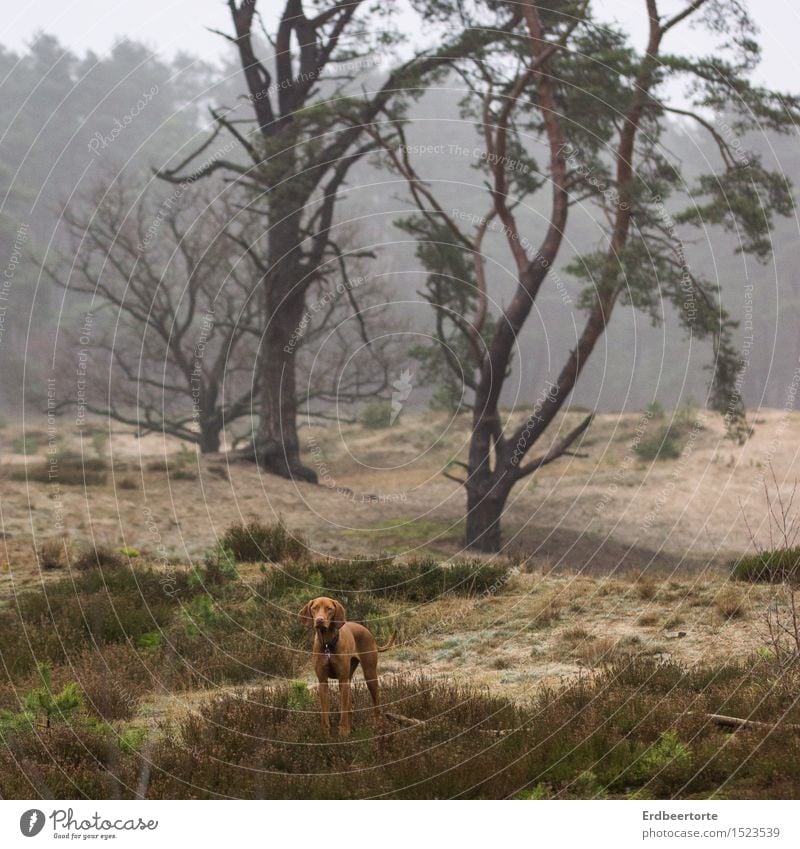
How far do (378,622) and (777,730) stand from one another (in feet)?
17.4

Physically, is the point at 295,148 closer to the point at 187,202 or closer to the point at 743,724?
the point at 187,202

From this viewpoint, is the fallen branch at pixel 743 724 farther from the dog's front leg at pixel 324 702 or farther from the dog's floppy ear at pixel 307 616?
the dog's floppy ear at pixel 307 616

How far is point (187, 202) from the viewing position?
870 inches

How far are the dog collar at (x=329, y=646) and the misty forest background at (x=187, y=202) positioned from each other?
452 inches

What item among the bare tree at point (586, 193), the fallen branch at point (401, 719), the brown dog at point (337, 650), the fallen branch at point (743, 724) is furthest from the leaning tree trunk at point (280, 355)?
the fallen branch at point (743, 724)

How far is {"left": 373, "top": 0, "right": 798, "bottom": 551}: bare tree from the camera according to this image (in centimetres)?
1565

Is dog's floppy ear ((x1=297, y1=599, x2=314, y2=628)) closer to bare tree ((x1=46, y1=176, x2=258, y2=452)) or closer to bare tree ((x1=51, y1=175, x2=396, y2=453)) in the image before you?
bare tree ((x1=51, y1=175, x2=396, y2=453))

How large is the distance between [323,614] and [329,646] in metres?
0.38

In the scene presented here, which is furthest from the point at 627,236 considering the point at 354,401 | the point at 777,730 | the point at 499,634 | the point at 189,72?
the point at 189,72

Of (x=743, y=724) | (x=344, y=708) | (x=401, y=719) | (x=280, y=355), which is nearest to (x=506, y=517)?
(x=280, y=355)

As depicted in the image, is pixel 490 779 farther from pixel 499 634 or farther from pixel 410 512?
pixel 410 512

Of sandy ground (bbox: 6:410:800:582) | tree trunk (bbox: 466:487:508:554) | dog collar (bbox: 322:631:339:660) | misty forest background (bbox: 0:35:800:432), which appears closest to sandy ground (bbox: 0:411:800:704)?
sandy ground (bbox: 6:410:800:582)

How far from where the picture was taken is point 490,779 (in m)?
7.56

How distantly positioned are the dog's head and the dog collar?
0.29 feet
